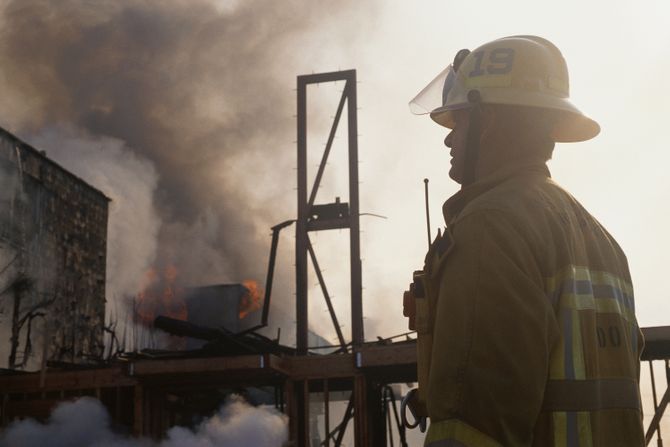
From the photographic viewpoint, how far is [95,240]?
29078 mm

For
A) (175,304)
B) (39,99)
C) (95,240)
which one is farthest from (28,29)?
(175,304)

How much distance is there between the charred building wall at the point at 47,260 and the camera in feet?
Result: 78.0

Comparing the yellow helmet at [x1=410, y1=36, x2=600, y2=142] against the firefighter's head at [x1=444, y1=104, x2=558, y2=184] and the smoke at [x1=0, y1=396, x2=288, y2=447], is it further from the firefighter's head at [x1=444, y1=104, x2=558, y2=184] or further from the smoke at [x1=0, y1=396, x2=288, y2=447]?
the smoke at [x1=0, y1=396, x2=288, y2=447]

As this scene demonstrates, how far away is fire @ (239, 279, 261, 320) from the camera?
34.9 m

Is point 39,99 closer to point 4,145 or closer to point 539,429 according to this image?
point 4,145

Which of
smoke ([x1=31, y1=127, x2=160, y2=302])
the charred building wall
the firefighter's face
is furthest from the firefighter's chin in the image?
smoke ([x1=31, y1=127, x2=160, y2=302])

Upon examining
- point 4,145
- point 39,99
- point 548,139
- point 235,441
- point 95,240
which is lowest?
point 235,441

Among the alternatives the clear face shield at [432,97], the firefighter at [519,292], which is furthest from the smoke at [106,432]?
the firefighter at [519,292]

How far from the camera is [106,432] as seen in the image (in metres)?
13.3

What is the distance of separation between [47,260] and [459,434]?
25862 mm

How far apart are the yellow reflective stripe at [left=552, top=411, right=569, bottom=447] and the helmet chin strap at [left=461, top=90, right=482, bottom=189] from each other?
0.62 metres

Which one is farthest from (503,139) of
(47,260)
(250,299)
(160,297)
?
(250,299)

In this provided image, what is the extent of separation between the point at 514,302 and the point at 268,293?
15526 millimetres

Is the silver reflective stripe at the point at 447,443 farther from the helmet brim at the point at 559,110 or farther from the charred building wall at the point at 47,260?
the charred building wall at the point at 47,260
